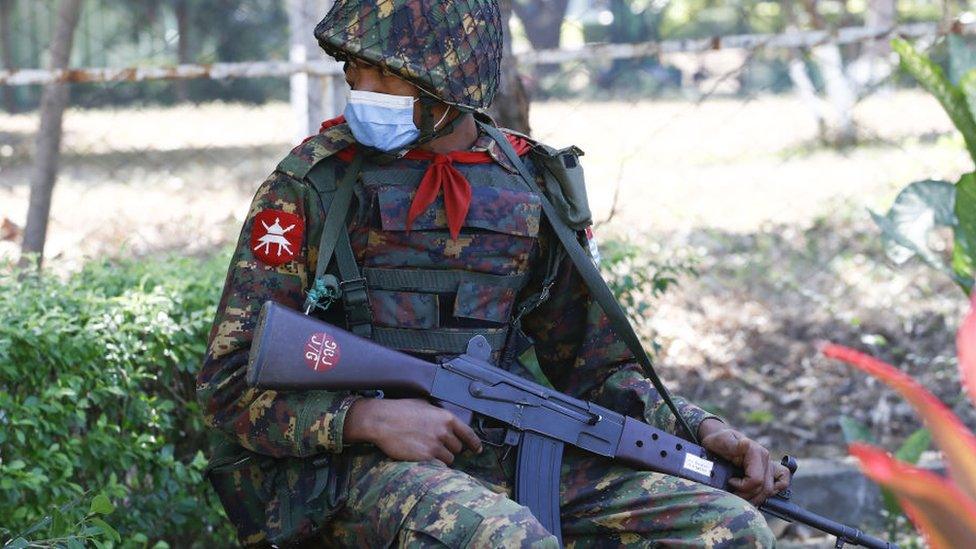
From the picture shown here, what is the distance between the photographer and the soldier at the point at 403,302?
7.38 ft

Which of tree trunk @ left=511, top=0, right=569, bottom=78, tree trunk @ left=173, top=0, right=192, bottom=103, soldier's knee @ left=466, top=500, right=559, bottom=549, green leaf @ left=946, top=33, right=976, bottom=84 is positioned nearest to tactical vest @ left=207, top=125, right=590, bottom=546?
soldier's knee @ left=466, top=500, right=559, bottom=549

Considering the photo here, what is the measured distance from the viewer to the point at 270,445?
2268 mm

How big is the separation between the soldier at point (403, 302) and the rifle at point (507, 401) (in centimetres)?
4

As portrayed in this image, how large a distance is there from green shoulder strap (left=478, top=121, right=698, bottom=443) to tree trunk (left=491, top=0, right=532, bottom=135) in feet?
3.49

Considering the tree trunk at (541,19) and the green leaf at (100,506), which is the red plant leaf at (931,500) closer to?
the green leaf at (100,506)

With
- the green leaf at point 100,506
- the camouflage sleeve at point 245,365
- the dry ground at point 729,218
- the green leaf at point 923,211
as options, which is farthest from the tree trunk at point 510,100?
the green leaf at point 100,506

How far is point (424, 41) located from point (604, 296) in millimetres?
610

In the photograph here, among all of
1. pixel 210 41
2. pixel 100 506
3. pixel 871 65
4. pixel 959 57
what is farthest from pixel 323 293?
pixel 210 41

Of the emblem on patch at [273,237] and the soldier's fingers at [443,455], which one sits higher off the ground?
the emblem on patch at [273,237]

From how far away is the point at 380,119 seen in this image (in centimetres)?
238

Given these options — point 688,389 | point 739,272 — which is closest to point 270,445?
point 688,389

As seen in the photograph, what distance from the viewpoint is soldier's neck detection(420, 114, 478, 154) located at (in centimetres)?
255

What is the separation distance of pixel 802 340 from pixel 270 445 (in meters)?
3.37

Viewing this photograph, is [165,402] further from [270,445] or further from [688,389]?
[688,389]
